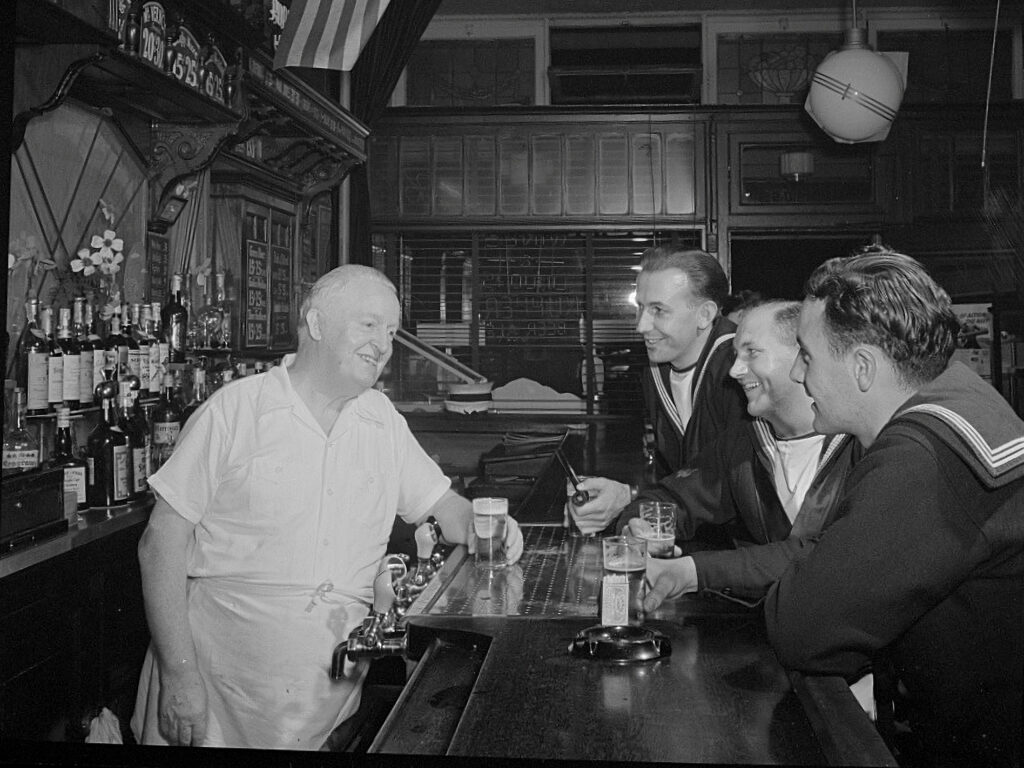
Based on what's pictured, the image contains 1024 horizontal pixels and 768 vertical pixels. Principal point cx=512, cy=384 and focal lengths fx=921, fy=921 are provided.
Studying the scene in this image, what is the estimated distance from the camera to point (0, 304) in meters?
0.99

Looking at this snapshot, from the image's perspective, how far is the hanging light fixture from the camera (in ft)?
4.40

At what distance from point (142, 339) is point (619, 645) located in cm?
184

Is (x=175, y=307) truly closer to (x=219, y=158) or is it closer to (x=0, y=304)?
(x=219, y=158)

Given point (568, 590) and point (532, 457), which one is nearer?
point (568, 590)

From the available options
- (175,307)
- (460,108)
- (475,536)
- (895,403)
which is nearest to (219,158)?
(175,307)

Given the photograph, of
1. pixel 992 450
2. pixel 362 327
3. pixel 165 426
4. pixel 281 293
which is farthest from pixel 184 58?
pixel 992 450

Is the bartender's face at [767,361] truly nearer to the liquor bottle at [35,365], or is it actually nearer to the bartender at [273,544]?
the bartender at [273,544]

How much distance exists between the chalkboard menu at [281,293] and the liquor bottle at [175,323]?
23.3 inches

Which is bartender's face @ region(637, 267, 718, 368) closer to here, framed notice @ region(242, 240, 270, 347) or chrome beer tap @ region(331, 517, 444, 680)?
chrome beer tap @ region(331, 517, 444, 680)

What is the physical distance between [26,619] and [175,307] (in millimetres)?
1136

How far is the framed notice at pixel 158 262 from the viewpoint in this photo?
2877 millimetres

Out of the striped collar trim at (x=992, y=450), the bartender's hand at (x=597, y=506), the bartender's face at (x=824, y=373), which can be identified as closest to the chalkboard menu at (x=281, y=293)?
the bartender's hand at (x=597, y=506)

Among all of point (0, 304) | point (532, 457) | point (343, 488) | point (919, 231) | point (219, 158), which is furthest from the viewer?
point (219, 158)

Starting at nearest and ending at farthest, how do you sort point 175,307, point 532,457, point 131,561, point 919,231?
point 919,231 → point 532,457 → point 131,561 → point 175,307
